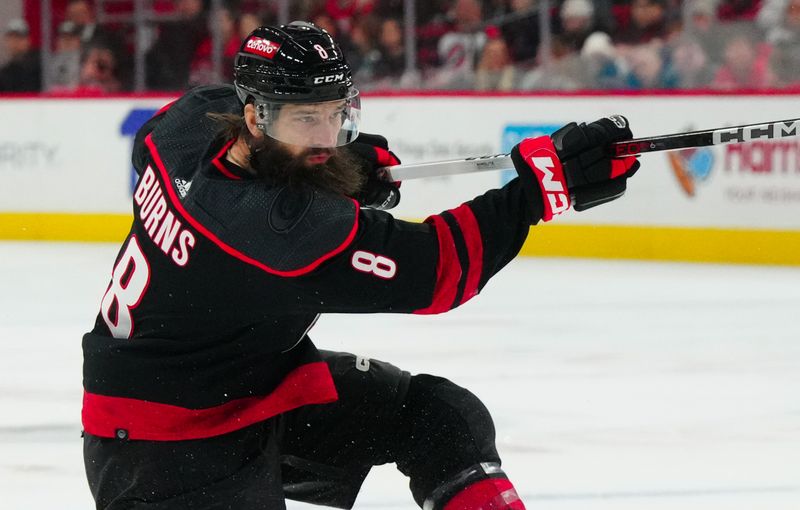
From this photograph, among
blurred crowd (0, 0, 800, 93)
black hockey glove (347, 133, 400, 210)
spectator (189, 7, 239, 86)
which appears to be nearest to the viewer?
black hockey glove (347, 133, 400, 210)

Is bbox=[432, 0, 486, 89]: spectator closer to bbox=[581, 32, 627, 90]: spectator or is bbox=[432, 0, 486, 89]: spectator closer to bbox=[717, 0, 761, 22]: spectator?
bbox=[581, 32, 627, 90]: spectator

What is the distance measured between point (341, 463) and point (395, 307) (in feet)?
1.28

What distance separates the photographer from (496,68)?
7.07 metres

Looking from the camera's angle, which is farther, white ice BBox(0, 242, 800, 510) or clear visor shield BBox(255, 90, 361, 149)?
white ice BBox(0, 242, 800, 510)

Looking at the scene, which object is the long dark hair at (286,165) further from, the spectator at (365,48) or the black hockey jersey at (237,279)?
the spectator at (365,48)

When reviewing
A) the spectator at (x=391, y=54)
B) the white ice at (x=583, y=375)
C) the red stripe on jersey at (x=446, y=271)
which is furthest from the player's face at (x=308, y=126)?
the spectator at (x=391, y=54)

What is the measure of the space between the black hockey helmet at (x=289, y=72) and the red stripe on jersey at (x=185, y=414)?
15.5 inches

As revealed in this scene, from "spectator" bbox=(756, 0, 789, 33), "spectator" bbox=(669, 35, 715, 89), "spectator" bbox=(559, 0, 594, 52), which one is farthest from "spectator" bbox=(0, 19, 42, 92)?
"spectator" bbox=(756, 0, 789, 33)

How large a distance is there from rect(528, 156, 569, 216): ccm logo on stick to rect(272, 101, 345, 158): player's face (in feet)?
0.99

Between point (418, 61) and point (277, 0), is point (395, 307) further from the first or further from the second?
point (277, 0)

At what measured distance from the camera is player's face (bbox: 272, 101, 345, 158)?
195 centimetres

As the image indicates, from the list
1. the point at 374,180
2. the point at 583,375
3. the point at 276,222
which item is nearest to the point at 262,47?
the point at 276,222

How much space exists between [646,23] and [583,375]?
335 cm

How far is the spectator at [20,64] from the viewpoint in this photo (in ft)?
25.9
